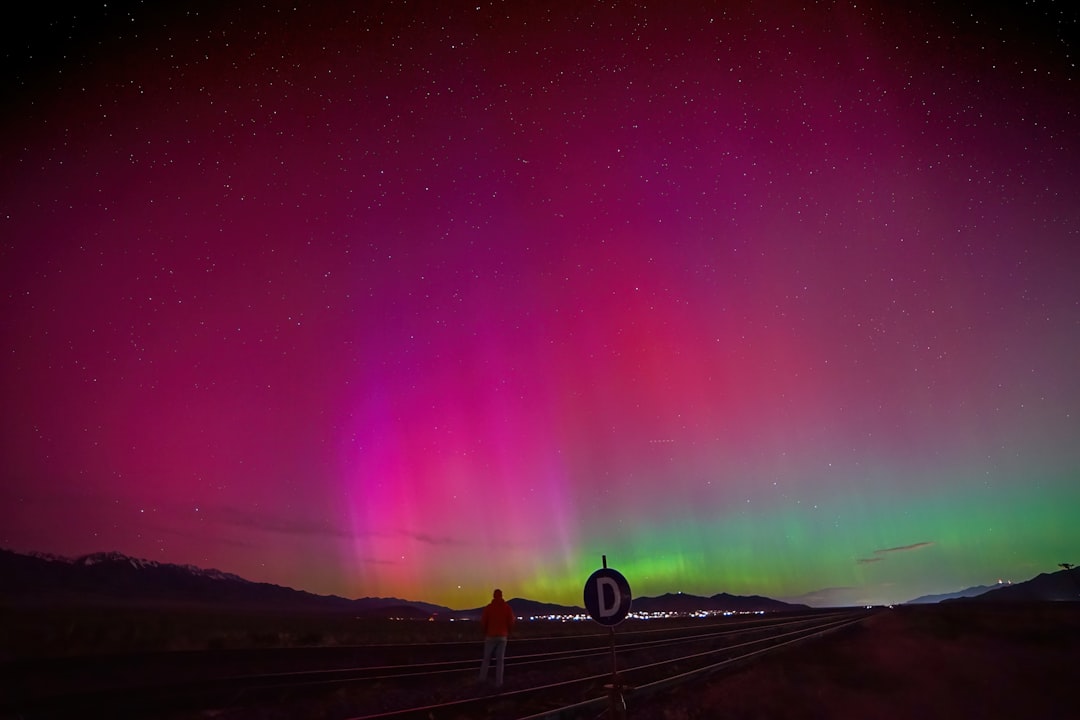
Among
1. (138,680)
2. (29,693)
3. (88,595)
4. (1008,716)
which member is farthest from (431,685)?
(88,595)

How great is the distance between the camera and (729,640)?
35.7 meters

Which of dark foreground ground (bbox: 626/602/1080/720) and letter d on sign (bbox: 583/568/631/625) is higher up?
letter d on sign (bbox: 583/568/631/625)

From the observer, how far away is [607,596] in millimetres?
8156

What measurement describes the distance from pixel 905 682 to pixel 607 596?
14807 millimetres

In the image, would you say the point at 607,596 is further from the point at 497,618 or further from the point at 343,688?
the point at 343,688

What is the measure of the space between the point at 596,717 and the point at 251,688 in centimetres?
879

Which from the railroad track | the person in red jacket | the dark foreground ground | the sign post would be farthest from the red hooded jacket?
the sign post

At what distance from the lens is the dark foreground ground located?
47.5 feet

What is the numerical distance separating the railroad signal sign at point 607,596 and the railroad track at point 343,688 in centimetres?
526

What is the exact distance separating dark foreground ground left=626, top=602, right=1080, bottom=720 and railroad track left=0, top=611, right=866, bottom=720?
5.22 ft

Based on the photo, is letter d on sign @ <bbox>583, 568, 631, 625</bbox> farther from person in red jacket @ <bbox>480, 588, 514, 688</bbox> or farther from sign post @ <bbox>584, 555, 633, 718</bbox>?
person in red jacket @ <bbox>480, 588, 514, 688</bbox>

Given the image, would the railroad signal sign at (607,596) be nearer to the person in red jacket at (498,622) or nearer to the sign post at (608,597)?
the sign post at (608,597)

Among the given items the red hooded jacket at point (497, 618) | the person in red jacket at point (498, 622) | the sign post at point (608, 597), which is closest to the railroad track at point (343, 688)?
the person in red jacket at point (498, 622)

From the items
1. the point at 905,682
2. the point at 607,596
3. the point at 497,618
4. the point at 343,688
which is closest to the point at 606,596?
the point at 607,596
